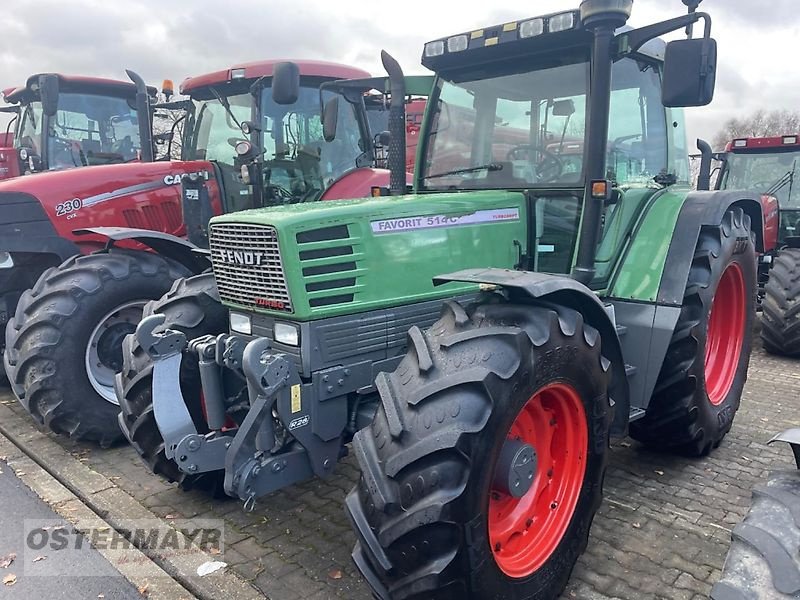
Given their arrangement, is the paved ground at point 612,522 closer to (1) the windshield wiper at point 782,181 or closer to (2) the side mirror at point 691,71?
(2) the side mirror at point 691,71

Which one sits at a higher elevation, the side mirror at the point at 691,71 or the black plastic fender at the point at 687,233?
the side mirror at the point at 691,71

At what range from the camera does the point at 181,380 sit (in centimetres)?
334

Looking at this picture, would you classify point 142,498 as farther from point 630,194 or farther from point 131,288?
point 630,194

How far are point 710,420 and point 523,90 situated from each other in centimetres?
223

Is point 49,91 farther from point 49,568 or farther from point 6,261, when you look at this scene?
point 49,568

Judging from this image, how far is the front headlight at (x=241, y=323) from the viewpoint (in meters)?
3.16

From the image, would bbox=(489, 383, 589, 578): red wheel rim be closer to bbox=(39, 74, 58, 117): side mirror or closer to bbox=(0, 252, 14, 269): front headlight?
bbox=(0, 252, 14, 269): front headlight

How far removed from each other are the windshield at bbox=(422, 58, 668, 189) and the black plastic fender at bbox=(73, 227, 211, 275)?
5.73ft

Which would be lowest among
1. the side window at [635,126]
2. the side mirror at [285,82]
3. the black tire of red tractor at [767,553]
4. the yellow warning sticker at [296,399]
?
the black tire of red tractor at [767,553]

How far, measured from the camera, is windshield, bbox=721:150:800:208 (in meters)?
8.23

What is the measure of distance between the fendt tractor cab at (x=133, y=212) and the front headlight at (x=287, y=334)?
1.88m

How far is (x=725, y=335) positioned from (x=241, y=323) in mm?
3298

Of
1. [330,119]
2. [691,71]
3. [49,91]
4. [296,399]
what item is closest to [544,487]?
[296,399]

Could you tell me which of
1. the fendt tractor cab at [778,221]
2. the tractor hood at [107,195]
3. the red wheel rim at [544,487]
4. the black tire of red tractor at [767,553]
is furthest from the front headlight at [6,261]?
the fendt tractor cab at [778,221]
